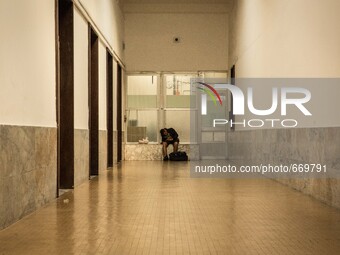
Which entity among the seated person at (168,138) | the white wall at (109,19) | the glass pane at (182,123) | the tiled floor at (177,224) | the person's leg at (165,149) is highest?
the white wall at (109,19)

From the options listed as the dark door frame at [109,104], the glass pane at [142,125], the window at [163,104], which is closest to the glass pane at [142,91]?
the window at [163,104]

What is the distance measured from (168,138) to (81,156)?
7071mm

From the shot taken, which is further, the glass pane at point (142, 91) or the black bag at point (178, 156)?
the glass pane at point (142, 91)

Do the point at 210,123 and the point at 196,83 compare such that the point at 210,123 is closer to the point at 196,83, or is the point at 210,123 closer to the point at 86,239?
the point at 196,83

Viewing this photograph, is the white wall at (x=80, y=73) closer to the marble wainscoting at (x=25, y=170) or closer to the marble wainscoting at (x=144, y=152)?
the marble wainscoting at (x=25, y=170)

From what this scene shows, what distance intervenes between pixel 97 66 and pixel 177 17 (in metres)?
6.30

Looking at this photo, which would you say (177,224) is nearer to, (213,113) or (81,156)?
(81,156)

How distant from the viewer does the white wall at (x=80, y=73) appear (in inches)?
306

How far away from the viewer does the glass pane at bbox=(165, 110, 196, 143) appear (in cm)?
1566

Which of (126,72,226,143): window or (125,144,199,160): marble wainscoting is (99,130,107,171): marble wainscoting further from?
(126,72,226,143): window

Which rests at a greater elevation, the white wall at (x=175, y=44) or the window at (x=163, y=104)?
the white wall at (x=175, y=44)

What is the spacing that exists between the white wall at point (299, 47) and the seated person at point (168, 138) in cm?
386

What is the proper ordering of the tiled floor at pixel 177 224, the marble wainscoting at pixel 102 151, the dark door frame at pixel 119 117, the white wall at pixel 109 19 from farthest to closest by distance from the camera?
1. the dark door frame at pixel 119 117
2. the marble wainscoting at pixel 102 151
3. the white wall at pixel 109 19
4. the tiled floor at pixel 177 224

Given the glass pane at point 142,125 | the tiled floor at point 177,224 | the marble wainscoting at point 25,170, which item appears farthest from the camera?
the glass pane at point 142,125
